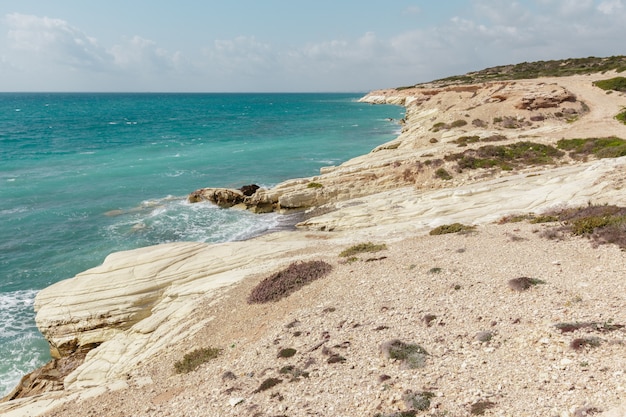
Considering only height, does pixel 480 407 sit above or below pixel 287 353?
above

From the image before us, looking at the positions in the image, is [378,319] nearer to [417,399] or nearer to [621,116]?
[417,399]

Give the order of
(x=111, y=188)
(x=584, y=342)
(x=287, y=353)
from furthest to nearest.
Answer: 1. (x=111, y=188)
2. (x=287, y=353)
3. (x=584, y=342)

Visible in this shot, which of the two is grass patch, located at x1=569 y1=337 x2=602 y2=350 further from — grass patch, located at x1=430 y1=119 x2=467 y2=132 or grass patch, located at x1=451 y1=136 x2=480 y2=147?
grass patch, located at x1=430 y1=119 x2=467 y2=132

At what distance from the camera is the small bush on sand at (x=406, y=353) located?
11.9 m

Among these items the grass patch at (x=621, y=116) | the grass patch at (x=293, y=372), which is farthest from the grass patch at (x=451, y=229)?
the grass patch at (x=621, y=116)

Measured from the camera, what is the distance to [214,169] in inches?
2376

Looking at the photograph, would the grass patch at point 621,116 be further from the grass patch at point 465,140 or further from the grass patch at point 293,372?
the grass patch at point 293,372

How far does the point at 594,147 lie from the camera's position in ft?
128

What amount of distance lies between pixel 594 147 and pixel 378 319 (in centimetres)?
3539

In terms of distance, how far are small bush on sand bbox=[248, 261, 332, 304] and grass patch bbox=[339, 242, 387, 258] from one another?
1992mm

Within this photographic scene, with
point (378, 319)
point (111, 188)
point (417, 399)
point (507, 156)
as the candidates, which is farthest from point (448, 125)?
point (417, 399)

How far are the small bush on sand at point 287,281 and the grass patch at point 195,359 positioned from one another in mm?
3662

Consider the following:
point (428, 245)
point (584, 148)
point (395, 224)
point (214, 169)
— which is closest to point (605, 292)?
point (428, 245)

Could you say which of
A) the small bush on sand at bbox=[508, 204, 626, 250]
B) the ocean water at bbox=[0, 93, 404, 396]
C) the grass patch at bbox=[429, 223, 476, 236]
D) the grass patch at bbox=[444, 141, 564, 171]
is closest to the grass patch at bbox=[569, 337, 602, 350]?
the small bush on sand at bbox=[508, 204, 626, 250]
